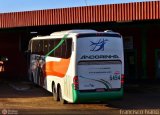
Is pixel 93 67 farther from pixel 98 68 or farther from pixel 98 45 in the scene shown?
pixel 98 45

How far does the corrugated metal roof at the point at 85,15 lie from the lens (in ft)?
84.4

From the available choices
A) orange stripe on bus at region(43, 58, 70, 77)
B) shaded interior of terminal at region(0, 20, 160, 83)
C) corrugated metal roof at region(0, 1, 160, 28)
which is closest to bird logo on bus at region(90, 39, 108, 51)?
orange stripe on bus at region(43, 58, 70, 77)

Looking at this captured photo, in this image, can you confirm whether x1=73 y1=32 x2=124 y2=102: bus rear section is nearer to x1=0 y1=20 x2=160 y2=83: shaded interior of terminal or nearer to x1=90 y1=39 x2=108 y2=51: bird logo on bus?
x1=90 y1=39 x2=108 y2=51: bird logo on bus

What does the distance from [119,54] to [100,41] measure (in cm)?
91

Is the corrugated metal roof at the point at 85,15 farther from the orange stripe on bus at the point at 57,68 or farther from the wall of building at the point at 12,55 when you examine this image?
the wall of building at the point at 12,55

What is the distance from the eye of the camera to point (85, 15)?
2753 centimetres

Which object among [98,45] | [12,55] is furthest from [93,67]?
[12,55]

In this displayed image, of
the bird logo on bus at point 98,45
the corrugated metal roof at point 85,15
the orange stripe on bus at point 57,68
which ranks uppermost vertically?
the corrugated metal roof at point 85,15

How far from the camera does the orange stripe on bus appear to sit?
1950 cm

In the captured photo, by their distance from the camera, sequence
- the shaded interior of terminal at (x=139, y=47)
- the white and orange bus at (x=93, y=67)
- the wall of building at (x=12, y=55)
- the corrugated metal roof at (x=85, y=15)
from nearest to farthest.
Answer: the white and orange bus at (x=93, y=67)
the corrugated metal roof at (x=85, y=15)
the shaded interior of terminal at (x=139, y=47)
the wall of building at (x=12, y=55)

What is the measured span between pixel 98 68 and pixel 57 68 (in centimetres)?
293

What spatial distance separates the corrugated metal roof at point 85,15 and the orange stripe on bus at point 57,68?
4780 mm

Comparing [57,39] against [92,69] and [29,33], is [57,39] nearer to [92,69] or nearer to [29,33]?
[92,69]

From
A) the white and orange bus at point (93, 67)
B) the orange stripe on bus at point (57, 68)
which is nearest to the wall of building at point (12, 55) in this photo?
the orange stripe on bus at point (57, 68)
